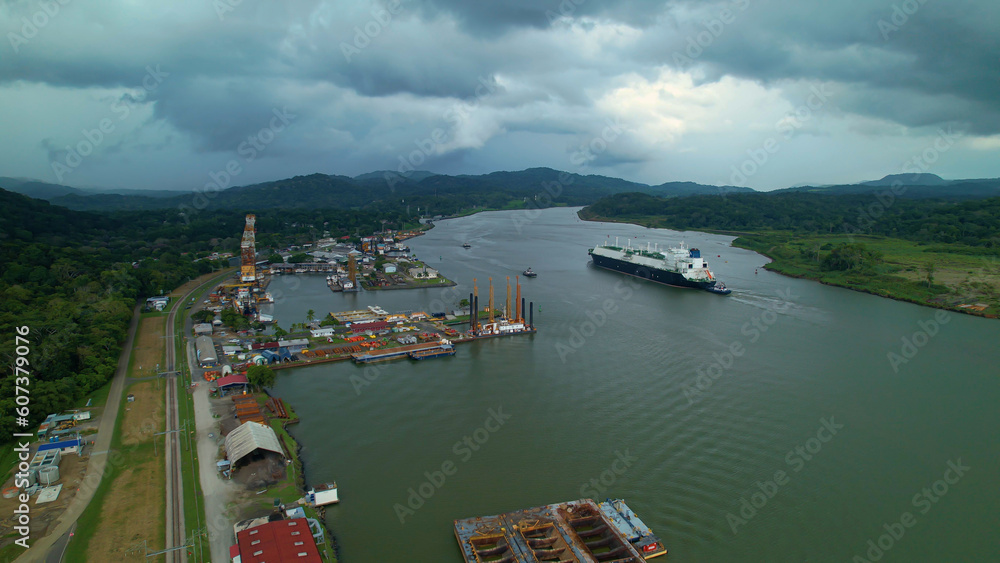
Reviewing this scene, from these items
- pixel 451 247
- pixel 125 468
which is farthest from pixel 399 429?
pixel 451 247

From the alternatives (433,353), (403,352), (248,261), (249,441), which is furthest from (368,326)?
(248,261)

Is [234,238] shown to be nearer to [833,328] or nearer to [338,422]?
[338,422]

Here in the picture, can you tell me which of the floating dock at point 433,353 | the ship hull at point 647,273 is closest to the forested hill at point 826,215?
the ship hull at point 647,273

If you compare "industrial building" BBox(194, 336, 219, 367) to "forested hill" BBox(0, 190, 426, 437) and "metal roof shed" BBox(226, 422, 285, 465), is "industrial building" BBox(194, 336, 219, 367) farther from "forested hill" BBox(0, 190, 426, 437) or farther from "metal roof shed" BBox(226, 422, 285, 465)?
"metal roof shed" BBox(226, 422, 285, 465)

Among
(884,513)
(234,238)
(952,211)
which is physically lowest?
(884,513)

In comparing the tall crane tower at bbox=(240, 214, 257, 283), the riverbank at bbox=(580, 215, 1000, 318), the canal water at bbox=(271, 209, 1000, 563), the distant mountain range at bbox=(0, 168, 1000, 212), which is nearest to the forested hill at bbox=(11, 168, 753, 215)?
the distant mountain range at bbox=(0, 168, 1000, 212)

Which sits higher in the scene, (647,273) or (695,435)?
(647,273)

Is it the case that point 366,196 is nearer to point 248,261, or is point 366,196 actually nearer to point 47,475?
point 248,261
